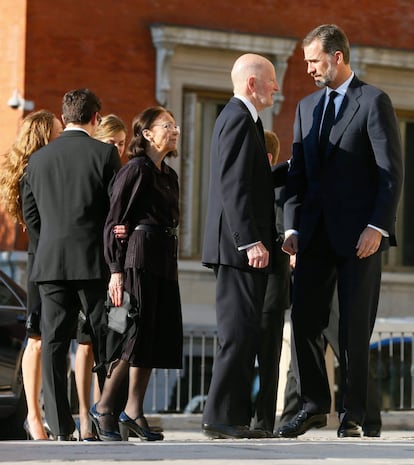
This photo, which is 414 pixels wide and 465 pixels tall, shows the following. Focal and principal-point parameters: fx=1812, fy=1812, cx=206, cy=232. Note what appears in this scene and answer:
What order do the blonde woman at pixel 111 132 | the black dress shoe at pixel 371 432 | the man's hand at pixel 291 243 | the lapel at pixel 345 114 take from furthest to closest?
the blonde woman at pixel 111 132 → the black dress shoe at pixel 371 432 → the man's hand at pixel 291 243 → the lapel at pixel 345 114

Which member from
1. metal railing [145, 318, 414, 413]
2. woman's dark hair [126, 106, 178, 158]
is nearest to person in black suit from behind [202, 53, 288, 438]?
woman's dark hair [126, 106, 178, 158]

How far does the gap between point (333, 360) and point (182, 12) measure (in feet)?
18.3

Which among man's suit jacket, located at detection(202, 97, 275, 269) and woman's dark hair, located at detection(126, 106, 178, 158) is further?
woman's dark hair, located at detection(126, 106, 178, 158)

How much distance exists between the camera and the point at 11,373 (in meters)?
12.4

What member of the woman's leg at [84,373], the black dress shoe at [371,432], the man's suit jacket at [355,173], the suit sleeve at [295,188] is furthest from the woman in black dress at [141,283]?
the black dress shoe at [371,432]

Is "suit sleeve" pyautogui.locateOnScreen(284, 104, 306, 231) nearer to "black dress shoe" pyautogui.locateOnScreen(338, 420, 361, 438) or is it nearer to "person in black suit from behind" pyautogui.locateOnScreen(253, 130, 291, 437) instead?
"black dress shoe" pyautogui.locateOnScreen(338, 420, 361, 438)

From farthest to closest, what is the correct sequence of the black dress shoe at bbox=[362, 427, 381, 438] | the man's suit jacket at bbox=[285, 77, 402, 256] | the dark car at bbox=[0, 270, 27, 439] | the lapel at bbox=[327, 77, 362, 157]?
the dark car at bbox=[0, 270, 27, 439], the black dress shoe at bbox=[362, 427, 381, 438], the lapel at bbox=[327, 77, 362, 157], the man's suit jacket at bbox=[285, 77, 402, 256]

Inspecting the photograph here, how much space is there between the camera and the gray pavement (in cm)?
723

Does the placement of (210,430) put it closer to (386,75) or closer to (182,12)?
(182,12)

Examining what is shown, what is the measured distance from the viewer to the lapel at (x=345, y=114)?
9406 mm

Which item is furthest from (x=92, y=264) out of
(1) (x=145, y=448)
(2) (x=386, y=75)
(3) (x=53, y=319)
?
(2) (x=386, y=75)

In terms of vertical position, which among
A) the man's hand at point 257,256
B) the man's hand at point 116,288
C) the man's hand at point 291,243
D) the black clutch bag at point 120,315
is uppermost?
the man's hand at point 291,243

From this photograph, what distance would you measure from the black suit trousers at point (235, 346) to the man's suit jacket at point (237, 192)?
10cm

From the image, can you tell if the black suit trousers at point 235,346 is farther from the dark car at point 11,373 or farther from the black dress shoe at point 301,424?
the dark car at point 11,373
